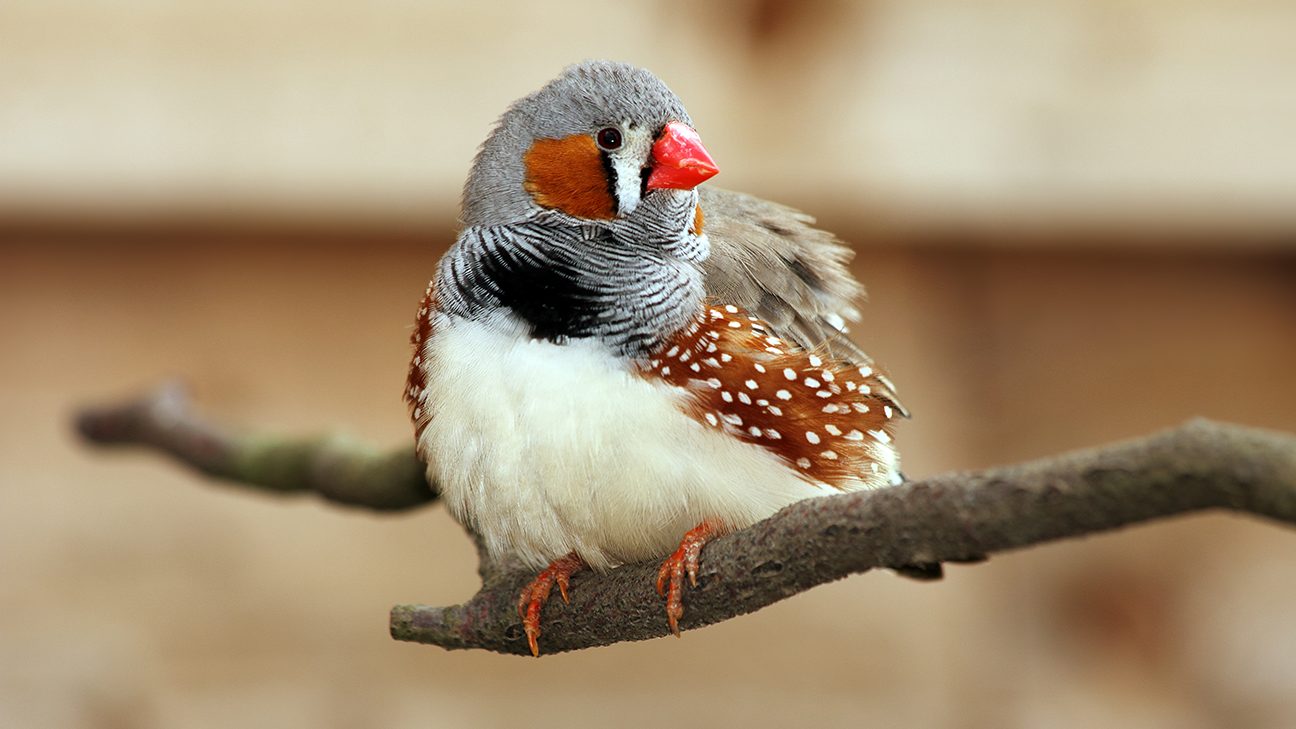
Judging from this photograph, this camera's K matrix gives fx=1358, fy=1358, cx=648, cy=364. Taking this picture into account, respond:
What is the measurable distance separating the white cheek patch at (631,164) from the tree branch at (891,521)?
0.38 metres

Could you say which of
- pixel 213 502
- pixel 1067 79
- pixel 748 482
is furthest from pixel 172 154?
pixel 1067 79

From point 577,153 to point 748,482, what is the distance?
1.29 feet

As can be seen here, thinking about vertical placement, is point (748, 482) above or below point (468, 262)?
below

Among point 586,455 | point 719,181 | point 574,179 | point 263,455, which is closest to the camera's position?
point 586,455

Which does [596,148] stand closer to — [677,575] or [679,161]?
[679,161]

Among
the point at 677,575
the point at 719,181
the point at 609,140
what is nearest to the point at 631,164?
the point at 609,140

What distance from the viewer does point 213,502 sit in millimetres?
2574

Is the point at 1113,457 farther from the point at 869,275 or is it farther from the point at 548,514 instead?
the point at 869,275

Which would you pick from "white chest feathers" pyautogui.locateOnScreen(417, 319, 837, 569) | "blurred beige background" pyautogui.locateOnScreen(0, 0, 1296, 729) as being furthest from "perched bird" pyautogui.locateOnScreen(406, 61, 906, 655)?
"blurred beige background" pyautogui.locateOnScreen(0, 0, 1296, 729)

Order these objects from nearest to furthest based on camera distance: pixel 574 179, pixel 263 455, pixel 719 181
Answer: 1. pixel 574 179
2. pixel 263 455
3. pixel 719 181

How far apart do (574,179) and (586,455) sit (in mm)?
308

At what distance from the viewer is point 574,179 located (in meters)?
1.45

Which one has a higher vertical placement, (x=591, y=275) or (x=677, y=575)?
(x=591, y=275)

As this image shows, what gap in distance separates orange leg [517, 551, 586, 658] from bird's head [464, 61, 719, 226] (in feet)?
1.21
